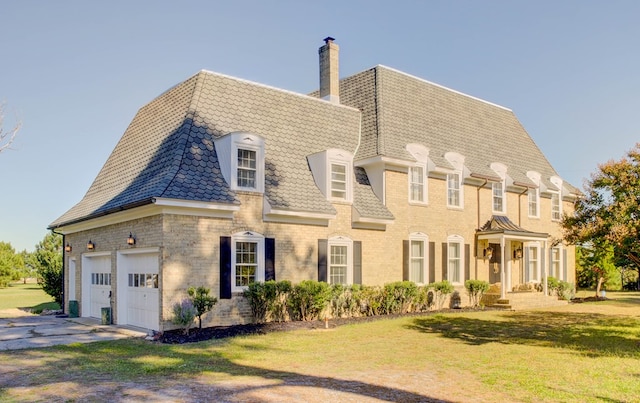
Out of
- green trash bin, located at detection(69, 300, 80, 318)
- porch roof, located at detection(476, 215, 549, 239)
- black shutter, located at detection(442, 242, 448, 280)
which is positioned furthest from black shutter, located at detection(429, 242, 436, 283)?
green trash bin, located at detection(69, 300, 80, 318)

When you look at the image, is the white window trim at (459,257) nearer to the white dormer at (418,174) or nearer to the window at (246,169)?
the white dormer at (418,174)

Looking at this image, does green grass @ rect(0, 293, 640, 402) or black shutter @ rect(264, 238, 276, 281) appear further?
black shutter @ rect(264, 238, 276, 281)

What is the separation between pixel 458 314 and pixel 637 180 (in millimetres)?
8938

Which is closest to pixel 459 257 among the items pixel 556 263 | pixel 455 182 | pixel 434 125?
pixel 455 182

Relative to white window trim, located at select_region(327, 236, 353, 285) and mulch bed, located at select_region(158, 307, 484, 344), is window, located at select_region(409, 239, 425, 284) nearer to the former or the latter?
white window trim, located at select_region(327, 236, 353, 285)

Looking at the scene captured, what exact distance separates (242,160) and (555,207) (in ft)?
65.5

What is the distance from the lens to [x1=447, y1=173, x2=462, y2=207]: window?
24594 mm

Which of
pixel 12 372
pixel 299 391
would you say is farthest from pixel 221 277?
pixel 299 391

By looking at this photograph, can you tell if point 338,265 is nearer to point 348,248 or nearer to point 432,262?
point 348,248

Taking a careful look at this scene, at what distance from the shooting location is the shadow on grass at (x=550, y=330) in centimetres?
1418

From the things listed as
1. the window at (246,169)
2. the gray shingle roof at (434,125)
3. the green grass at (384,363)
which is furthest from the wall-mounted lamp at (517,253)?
the window at (246,169)

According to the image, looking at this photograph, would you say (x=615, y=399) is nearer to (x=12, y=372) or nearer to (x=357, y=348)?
(x=357, y=348)

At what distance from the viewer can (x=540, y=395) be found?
29.0 feet

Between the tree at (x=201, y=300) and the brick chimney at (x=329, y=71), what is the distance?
11.7 meters
